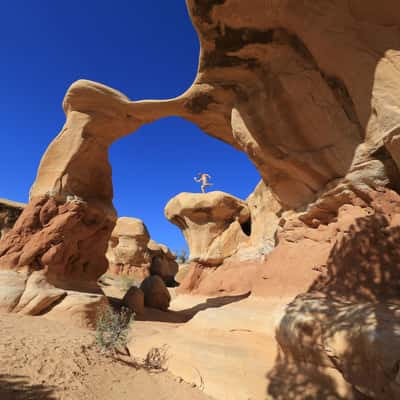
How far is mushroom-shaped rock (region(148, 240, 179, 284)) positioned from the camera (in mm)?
21562

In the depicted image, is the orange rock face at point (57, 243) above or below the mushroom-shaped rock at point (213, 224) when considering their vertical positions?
below

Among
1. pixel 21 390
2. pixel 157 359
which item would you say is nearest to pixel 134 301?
pixel 157 359

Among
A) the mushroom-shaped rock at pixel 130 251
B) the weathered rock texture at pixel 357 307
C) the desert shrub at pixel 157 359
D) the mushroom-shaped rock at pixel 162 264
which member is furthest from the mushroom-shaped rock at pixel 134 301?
the mushroom-shaped rock at pixel 162 264

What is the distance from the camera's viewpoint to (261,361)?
3664 millimetres

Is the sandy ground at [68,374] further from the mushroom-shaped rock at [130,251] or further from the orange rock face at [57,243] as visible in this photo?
the mushroom-shaped rock at [130,251]

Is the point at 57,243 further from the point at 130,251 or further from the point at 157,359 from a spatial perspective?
the point at 130,251

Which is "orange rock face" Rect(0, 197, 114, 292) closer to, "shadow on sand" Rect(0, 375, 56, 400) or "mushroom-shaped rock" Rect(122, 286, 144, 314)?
"mushroom-shaped rock" Rect(122, 286, 144, 314)

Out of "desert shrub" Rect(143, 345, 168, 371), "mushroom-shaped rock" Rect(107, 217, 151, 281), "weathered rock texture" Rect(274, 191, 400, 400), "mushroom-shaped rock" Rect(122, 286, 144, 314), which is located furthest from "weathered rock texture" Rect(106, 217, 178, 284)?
"weathered rock texture" Rect(274, 191, 400, 400)

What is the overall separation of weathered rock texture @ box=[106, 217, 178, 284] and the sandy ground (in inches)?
646

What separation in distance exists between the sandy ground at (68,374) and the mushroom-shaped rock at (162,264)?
17771mm

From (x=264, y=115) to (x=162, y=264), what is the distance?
1852 centimetres

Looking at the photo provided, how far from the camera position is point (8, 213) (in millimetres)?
15969

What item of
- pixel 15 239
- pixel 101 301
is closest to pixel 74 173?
pixel 15 239

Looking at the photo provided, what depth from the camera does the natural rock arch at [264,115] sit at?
407 centimetres
